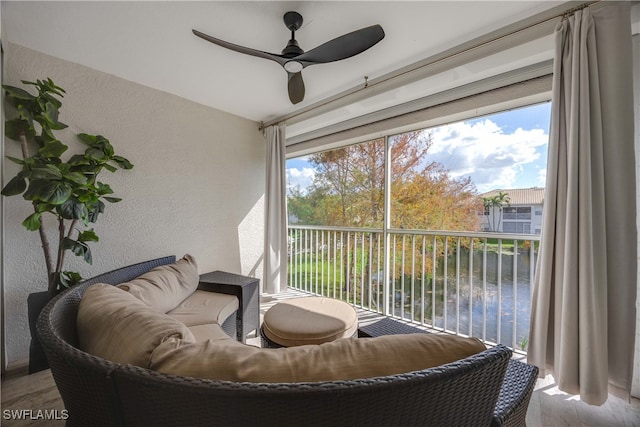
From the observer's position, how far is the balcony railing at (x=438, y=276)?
7.14ft

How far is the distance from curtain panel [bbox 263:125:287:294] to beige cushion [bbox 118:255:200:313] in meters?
1.11

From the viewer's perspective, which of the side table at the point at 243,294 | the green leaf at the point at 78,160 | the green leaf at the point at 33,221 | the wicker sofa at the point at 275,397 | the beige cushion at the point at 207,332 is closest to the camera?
the wicker sofa at the point at 275,397

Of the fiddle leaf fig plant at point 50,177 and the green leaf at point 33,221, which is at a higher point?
the fiddle leaf fig plant at point 50,177

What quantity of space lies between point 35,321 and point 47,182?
0.93 m

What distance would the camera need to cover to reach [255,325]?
2.42 meters

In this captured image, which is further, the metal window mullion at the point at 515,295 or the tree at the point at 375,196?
the tree at the point at 375,196

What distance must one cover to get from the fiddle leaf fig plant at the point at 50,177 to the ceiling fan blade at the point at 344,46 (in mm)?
1678

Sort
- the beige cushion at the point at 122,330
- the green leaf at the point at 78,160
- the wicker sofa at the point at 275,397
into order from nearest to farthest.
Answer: the wicker sofa at the point at 275,397, the beige cushion at the point at 122,330, the green leaf at the point at 78,160

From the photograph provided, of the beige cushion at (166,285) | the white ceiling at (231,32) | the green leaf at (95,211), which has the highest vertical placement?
the white ceiling at (231,32)

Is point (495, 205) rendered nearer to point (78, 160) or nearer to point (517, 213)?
point (517, 213)

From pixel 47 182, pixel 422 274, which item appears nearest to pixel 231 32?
pixel 47 182

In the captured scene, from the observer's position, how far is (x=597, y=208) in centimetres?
147

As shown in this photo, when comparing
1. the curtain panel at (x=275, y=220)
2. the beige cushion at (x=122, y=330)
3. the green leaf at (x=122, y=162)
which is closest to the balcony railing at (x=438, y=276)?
the curtain panel at (x=275, y=220)

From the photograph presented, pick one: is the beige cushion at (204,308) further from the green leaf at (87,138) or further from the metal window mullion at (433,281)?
the metal window mullion at (433,281)
